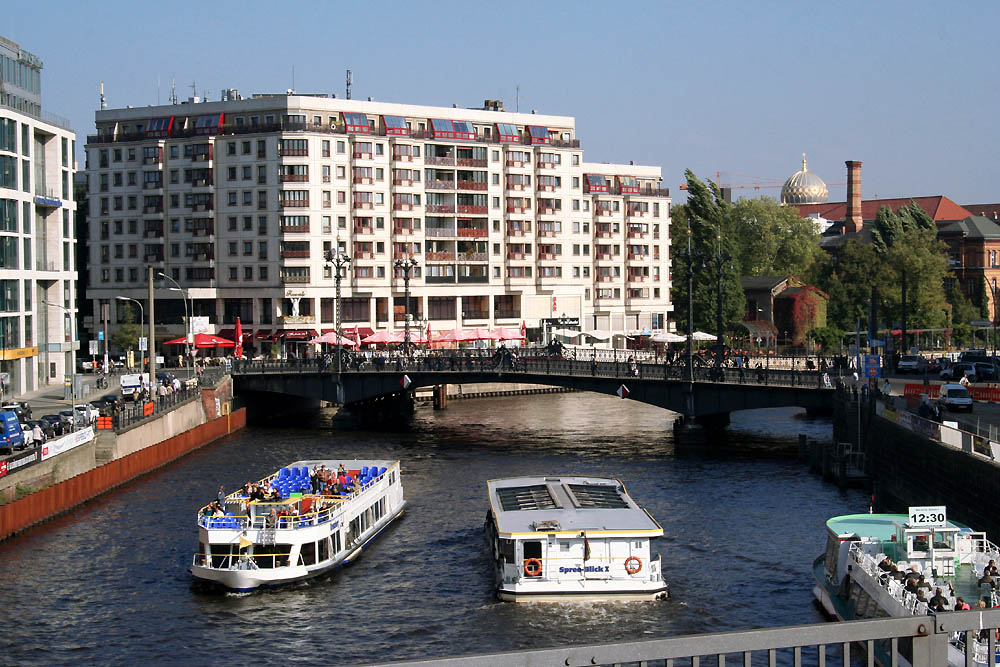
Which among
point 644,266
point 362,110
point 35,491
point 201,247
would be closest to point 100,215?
point 201,247

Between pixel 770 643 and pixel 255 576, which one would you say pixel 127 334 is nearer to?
pixel 255 576

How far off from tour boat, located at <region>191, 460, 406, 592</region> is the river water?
0.74 m

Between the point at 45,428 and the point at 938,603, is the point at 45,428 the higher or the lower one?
the higher one

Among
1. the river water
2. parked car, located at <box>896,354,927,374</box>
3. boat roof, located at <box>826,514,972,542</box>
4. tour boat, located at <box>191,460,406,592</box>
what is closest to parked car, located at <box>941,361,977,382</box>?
parked car, located at <box>896,354,927,374</box>

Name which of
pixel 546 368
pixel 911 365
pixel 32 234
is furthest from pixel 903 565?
pixel 32 234

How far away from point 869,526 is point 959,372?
5648cm

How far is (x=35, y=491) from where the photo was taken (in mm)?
56844

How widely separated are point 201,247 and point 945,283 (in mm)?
93302

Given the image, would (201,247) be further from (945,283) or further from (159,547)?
(945,283)

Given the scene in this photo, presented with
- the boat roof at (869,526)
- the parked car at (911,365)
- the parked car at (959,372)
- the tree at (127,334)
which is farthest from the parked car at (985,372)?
the tree at (127,334)

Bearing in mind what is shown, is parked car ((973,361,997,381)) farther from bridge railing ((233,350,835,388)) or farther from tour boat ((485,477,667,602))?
tour boat ((485,477,667,602))

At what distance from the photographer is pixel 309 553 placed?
1882 inches

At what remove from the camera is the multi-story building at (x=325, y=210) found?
418 feet

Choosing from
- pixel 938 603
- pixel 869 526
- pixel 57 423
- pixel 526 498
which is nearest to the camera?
pixel 938 603
